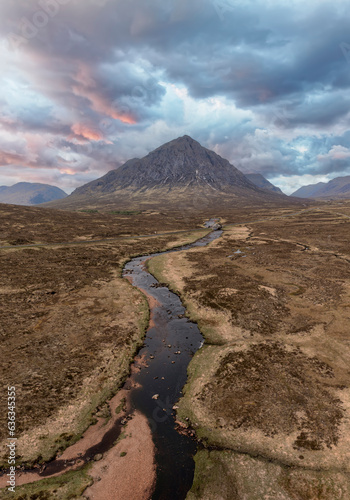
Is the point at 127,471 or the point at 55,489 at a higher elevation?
the point at 55,489

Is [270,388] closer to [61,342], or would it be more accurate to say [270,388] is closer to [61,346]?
[61,346]

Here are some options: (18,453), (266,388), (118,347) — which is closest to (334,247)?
(266,388)

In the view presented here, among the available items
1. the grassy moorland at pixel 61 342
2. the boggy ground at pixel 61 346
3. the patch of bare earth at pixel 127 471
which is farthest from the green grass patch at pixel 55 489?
the grassy moorland at pixel 61 342

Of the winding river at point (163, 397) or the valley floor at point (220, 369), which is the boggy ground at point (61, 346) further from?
the winding river at point (163, 397)

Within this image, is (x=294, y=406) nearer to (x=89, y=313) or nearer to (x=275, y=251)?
(x=89, y=313)

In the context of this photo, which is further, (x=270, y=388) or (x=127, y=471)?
(x=270, y=388)

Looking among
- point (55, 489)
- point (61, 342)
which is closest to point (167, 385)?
point (55, 489)

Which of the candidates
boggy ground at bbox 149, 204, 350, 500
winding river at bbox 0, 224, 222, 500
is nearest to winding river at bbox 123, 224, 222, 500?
winding river at bbox 0, 224, 222, 500
